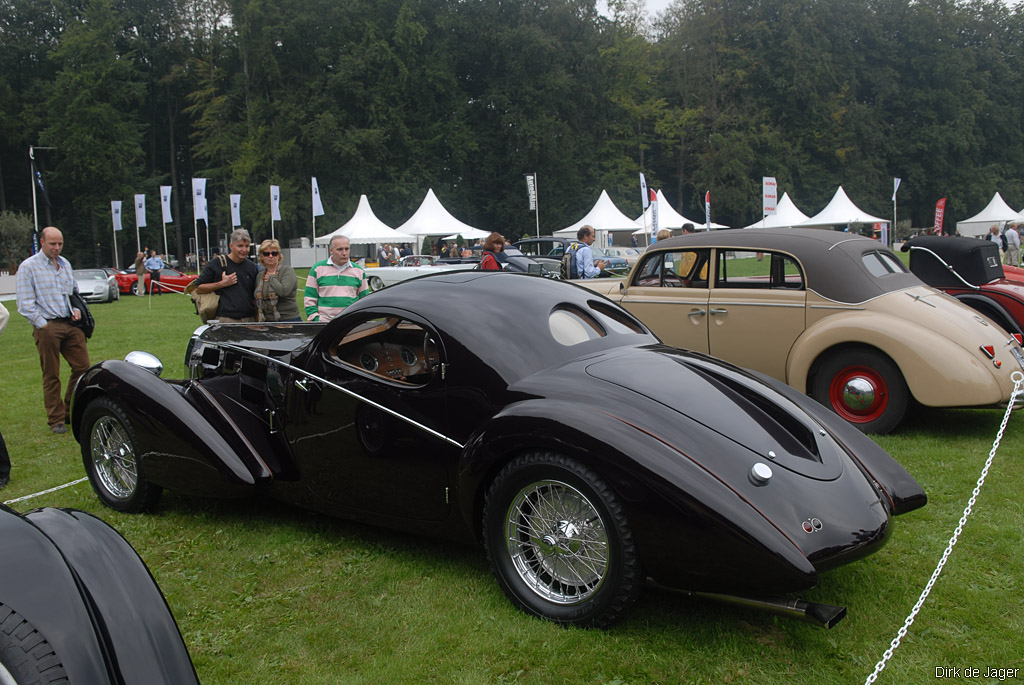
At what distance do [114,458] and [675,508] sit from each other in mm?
Answer: 3950

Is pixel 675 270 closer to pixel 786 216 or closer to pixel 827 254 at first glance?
pixel 827 254

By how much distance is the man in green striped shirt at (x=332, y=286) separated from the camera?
7586mm

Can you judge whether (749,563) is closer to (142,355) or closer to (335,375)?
(335,375)

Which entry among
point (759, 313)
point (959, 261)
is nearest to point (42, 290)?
point (759, 313)

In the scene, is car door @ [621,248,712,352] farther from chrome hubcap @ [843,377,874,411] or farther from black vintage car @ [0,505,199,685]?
black vintage car @ [0,505,199,685]

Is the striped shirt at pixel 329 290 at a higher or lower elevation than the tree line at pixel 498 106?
lower

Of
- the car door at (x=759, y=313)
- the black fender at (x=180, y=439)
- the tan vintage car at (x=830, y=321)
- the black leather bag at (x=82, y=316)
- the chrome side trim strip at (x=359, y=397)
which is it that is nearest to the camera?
the chrome side trim strip at (x=359, y=397)

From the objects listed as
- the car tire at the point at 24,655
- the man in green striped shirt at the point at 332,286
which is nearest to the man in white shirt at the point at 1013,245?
the man in green striped shirt at the point at 332,286

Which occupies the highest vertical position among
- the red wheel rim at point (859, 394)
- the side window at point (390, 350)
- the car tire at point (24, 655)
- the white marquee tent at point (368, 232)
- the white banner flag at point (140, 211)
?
→ the white banner flag at point (140, 211)

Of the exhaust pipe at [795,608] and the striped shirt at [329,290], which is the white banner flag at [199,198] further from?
the exhaust pipe at [795,608]

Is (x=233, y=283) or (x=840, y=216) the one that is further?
(x=840, y=216)

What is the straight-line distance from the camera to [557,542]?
346cm

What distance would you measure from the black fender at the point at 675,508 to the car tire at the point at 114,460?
114 inches

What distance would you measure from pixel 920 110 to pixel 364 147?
4467cm
